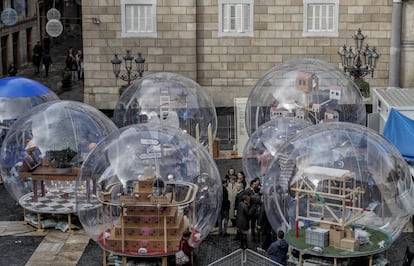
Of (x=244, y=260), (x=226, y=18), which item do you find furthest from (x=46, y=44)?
(x=244, y=260)

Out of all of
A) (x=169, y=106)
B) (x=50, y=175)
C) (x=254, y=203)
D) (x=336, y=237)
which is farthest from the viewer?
(x=169, y=106)

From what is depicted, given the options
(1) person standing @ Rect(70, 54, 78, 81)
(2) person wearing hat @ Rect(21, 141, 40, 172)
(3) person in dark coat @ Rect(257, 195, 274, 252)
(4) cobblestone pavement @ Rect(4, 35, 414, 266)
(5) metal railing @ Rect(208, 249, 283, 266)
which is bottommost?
(4) cobblestone pavement @ Rect(4, 35, 414, 266)

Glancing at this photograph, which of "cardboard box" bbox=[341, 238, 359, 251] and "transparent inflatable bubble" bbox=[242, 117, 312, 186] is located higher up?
"transparent inflatable bubble" bbox=[242, 117, 312, 186]

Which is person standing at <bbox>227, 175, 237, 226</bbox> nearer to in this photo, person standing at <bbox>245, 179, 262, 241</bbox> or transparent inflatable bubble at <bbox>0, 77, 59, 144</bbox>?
person standing at <bbox>245, 179, 262, 241</bbox>

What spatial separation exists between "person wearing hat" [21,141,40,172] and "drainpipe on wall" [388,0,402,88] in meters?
16.4

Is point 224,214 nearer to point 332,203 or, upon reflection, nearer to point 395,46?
point 332,203

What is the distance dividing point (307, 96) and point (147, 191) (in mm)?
7529

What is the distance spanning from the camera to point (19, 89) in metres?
24.0

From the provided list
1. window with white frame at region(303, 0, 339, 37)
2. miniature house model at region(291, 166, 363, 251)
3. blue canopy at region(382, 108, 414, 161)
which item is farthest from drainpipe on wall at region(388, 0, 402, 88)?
miniature house model at region(291, 166, 363, 251)

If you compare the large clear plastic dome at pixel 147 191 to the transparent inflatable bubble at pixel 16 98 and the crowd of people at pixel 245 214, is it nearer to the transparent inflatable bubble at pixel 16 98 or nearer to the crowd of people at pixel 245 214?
the crowd of people at pixel 245 214

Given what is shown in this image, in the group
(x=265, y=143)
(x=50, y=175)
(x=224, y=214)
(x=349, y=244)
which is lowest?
(x=224, y=214)

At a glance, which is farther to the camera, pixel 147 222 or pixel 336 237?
pixel 147 222

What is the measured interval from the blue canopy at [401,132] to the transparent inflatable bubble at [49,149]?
20.7ft

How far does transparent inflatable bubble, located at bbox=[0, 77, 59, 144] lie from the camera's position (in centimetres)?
2369
